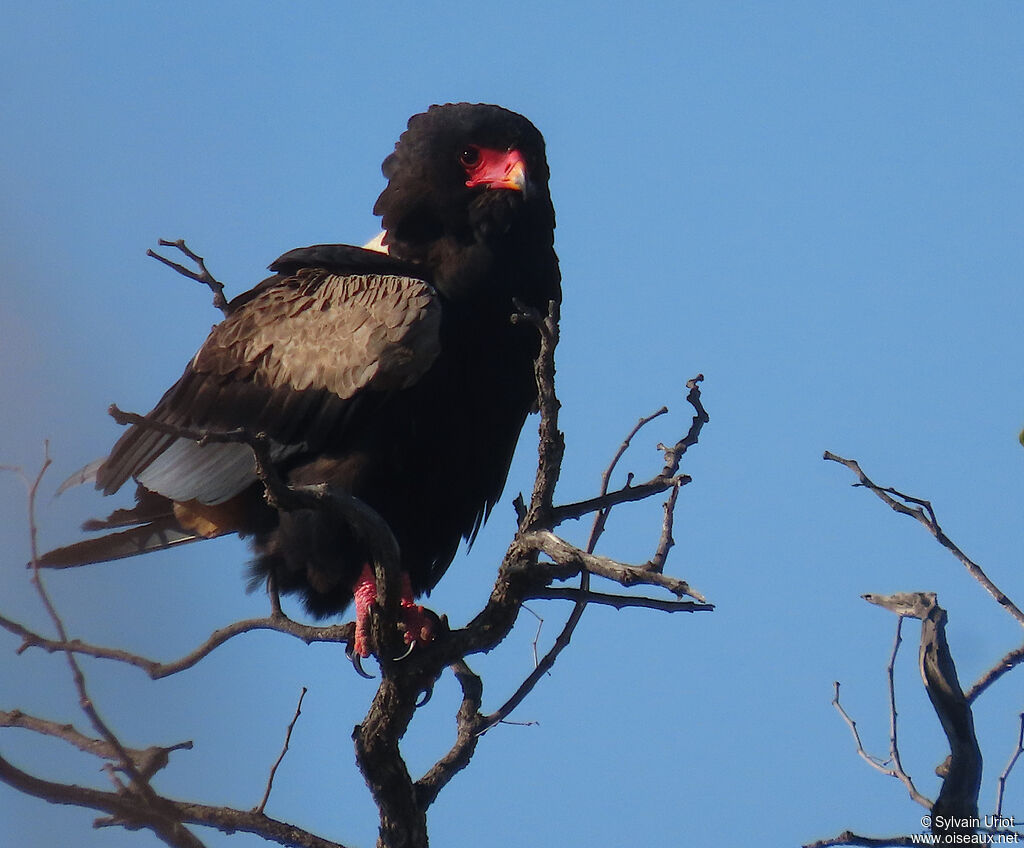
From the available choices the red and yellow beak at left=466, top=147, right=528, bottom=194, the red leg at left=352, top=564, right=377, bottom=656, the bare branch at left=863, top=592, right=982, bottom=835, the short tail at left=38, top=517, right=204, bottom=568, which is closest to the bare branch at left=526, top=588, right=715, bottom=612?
the bare branch at left=863, top=592, right=982, bottom=835

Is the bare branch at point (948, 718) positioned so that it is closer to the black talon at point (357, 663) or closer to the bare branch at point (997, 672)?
the bare branch at point (997, 672)

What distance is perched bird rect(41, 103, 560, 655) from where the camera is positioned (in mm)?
4703

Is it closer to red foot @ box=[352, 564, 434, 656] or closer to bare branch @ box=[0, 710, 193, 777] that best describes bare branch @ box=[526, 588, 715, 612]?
red foot @ box=[352, 564, 434, 656]

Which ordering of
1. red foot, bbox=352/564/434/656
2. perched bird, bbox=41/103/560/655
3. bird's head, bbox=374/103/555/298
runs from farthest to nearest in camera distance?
1. bird's head, bbox=374/103/555/298
2. perched bird, bbox=41/103/560/655
3. red foot, bbox=352/564/434/656

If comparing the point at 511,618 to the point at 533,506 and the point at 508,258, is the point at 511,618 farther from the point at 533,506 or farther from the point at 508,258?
the point at 508,258

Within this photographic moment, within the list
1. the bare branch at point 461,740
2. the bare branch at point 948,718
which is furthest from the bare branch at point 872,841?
the bare branch at point 461,740

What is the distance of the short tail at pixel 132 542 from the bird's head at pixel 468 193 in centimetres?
135

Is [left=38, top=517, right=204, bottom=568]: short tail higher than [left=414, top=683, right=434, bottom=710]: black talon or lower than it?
higher

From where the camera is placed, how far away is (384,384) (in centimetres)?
467

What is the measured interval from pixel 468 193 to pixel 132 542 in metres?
1.84

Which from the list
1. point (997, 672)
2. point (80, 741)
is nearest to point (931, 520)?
point (997, 672)

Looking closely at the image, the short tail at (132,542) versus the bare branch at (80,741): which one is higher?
the short tail at (132,542)

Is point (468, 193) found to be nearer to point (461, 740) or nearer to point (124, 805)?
point (461, 740)

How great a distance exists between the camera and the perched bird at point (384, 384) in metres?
4.70
